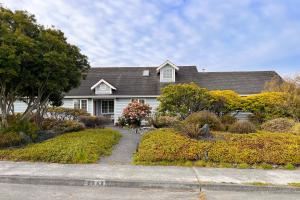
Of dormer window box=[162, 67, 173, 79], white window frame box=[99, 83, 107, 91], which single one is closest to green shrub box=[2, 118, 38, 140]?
white window frame box=[99, 83, 107, 91]

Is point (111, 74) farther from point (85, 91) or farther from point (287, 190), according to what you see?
point (287, 190)

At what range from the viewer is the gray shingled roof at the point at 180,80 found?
80.4ft

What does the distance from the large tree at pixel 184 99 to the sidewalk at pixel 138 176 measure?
815cm

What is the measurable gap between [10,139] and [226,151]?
26.2 feet

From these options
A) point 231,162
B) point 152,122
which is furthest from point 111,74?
point 231,162

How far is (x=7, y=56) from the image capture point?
9.94m

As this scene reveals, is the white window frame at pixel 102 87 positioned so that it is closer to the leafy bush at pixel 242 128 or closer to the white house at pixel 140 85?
the white house at pixel 140 85

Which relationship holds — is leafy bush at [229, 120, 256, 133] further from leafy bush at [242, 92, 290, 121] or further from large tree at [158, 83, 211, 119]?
leafy bush at [242, 92, 290, 121]

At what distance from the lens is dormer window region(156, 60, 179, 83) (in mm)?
25453

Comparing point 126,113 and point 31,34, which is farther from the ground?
point 31,34

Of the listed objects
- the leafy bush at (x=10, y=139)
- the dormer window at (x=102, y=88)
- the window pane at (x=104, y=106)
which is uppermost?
the dormer window at (x=102, y=88)

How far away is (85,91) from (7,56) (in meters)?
14.9

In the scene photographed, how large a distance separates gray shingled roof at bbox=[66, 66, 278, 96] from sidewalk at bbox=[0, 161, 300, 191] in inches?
620

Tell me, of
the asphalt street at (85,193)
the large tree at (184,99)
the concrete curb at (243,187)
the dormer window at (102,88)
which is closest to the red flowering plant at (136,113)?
the large tree at (184,99)
